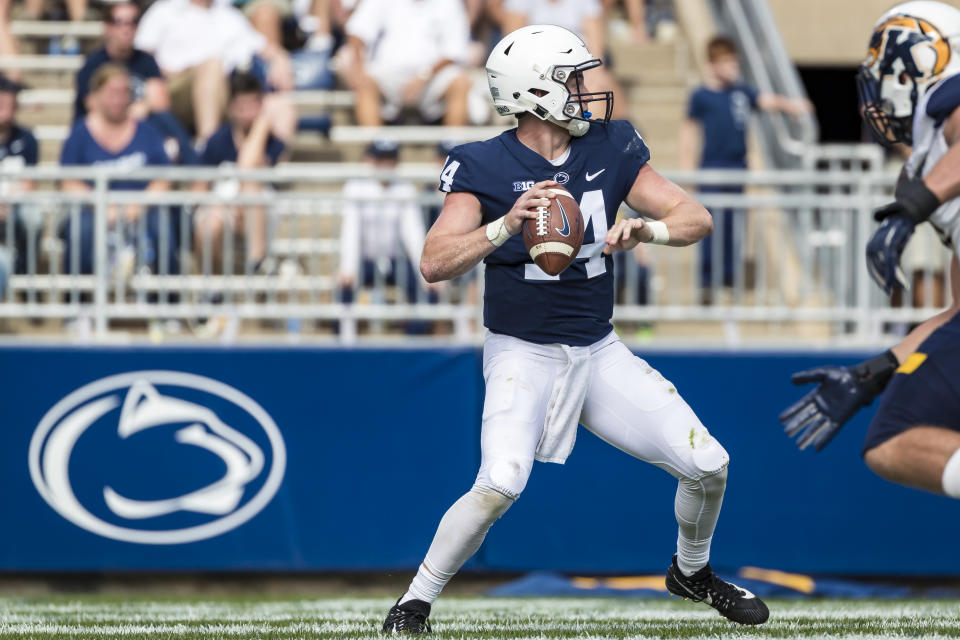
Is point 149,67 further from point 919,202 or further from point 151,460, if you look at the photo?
point 919,202

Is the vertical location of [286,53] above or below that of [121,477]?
above

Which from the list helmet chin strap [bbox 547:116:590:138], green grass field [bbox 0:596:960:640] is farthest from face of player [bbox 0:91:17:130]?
helmet chin strap [bbox 547:116:590:138]

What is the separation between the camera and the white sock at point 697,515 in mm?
5555

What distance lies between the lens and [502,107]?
5562 mm

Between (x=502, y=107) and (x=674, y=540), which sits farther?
(x=674, y=540)

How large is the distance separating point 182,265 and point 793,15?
992cm

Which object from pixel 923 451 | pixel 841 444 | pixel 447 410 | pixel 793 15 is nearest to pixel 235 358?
pixel 447 410

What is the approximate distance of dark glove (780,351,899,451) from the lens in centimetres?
543

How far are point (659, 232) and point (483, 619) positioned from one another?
1.91m

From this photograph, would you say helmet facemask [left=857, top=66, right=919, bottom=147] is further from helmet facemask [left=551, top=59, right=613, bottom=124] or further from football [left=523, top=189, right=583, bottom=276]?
football [left=523, top=189, right=583, bottom=276]

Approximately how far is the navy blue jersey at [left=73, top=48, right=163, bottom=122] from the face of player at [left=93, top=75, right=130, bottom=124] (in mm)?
572

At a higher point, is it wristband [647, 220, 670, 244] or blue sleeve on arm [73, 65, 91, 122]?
blue sleeve on arm [73, 65, 91, 122]

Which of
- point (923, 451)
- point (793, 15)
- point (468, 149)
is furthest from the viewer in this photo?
point (793, 15)

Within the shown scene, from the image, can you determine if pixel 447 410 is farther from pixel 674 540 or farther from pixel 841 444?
pixel 841 444
